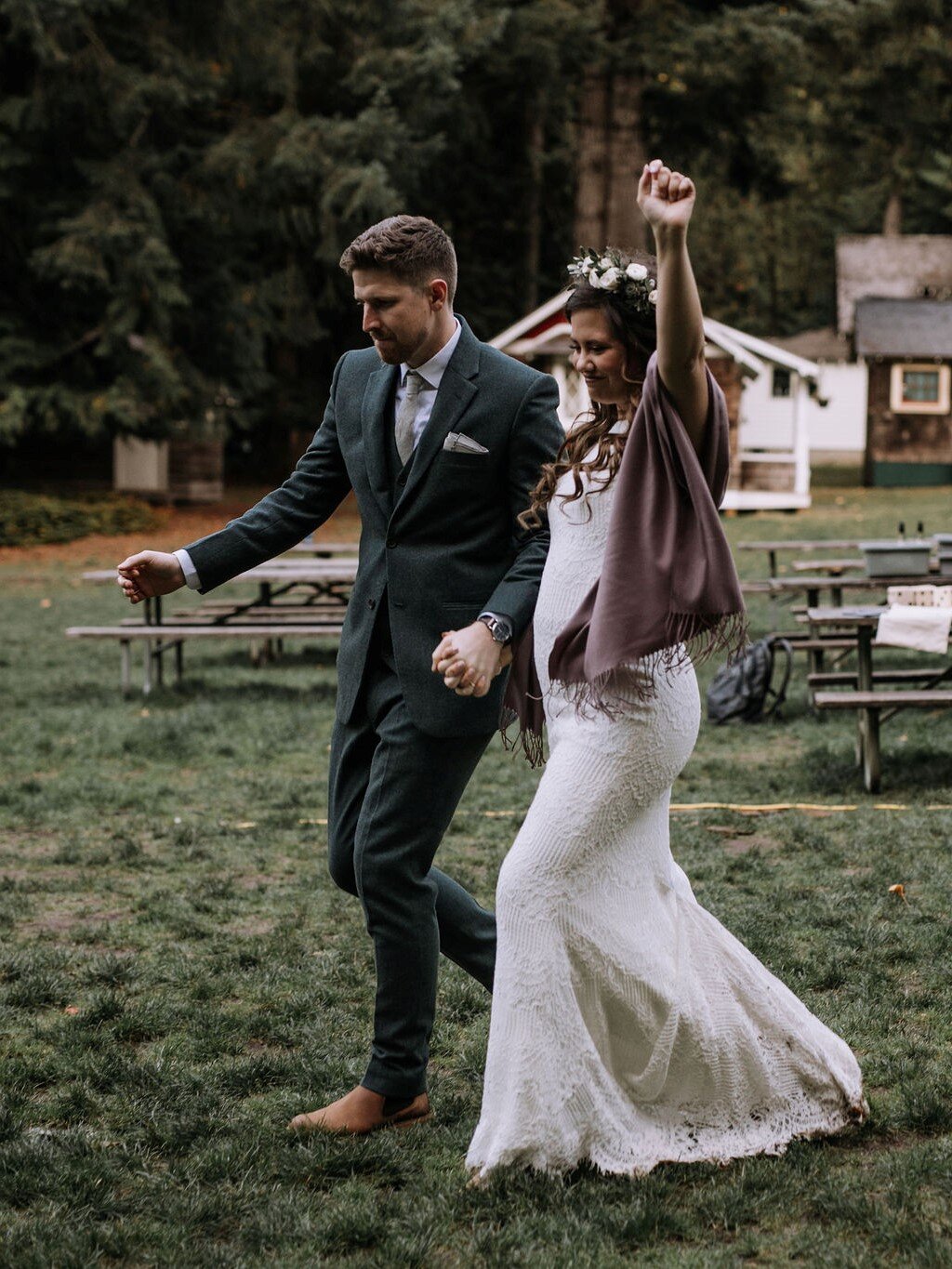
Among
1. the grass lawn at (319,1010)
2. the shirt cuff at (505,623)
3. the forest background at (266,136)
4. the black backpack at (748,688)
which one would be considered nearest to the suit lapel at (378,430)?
the shirt cuff at (505,623)

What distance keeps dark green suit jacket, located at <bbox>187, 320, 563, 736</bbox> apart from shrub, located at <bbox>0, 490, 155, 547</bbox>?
22548 mm

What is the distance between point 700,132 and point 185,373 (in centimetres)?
1190

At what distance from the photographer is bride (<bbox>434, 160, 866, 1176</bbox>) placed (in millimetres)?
3240

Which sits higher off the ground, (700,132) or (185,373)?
(700,132)

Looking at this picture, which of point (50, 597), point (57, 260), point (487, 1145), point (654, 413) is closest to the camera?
point (654, 413)

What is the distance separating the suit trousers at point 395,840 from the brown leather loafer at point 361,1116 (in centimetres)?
3

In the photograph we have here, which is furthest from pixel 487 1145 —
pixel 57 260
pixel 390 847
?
pixel 57 260

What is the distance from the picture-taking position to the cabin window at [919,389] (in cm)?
3506

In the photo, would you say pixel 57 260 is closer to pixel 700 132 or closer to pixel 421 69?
pixel 421 69

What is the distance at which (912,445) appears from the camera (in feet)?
115

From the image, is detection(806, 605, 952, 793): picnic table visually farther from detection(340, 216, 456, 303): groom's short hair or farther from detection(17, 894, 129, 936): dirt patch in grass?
detection(340, 216, 456, 303): groom's short hair

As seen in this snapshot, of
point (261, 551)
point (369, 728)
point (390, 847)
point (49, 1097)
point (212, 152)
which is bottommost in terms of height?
point (49, 1097)

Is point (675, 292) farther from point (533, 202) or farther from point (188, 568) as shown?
point (533, 202)

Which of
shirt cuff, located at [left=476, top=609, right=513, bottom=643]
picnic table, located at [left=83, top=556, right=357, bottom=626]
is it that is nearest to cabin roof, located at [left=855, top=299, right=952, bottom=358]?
picnic table, located at [left=83, top=556, right=357, bottom=626]
